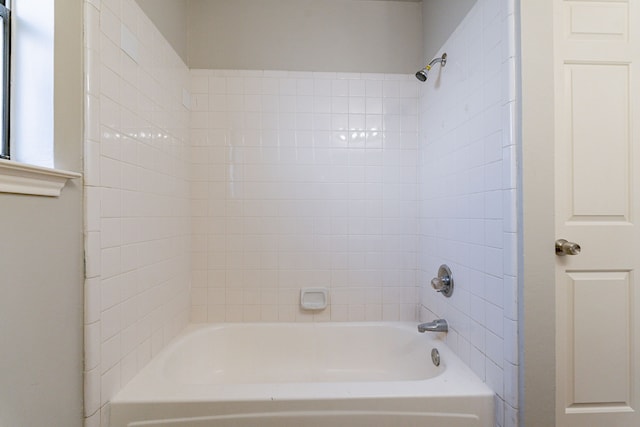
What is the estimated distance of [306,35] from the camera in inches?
75.5

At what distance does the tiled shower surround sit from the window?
19 cm

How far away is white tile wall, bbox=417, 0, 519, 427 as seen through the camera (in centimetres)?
107

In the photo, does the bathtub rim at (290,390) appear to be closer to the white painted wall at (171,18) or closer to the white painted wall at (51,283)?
the white painted wall at (51,283)

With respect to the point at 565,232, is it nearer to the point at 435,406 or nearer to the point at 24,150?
the point at 435,406

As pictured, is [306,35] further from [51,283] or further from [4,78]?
[51,283]

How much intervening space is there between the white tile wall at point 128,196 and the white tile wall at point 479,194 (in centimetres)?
142

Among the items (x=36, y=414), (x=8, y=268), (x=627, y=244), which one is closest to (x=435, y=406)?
(x=627, y=244)

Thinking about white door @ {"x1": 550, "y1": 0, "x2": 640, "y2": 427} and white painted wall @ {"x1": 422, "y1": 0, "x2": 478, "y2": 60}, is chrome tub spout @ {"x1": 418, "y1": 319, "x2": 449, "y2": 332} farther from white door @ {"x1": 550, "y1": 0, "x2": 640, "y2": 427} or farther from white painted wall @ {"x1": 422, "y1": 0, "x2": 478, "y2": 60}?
white painted wall @ {"x1": 422, "y1": 0, "x2": 478, "y2": 60}

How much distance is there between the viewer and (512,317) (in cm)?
105

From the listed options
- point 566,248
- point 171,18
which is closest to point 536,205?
point 566,248

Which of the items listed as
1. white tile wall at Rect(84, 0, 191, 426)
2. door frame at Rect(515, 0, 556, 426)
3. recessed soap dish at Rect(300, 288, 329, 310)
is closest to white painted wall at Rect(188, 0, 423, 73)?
white tile wall at Rect(84, 0, 191, 426)

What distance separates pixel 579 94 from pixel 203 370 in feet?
7.12

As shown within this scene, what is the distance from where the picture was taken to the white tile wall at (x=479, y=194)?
1066 mm

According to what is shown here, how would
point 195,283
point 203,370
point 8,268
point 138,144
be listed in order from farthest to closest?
point 195,283 → point 203,370 → point 138,144 → point 8,268
